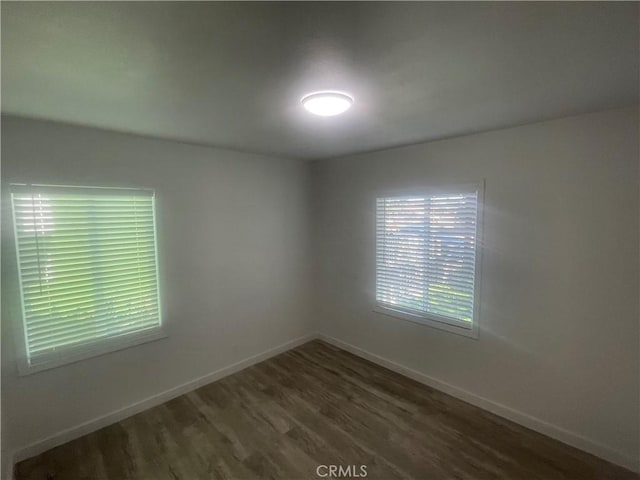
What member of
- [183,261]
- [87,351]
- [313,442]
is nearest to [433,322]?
[313,442]

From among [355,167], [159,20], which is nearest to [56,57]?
[159,20]

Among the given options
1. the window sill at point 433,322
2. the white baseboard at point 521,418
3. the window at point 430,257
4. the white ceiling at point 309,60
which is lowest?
the white baseboard at point 521,418

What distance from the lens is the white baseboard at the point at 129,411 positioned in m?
2.18

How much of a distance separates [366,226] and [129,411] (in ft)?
9.79

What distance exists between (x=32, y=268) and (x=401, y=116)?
2901 mm

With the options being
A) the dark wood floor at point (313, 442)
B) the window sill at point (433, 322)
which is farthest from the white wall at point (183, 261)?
the window sill at point (433, 322)

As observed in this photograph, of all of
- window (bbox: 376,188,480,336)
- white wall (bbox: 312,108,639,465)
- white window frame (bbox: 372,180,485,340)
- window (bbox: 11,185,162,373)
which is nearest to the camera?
white wall (bbox: 312,108,639,465)

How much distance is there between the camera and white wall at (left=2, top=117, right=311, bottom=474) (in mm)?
2115

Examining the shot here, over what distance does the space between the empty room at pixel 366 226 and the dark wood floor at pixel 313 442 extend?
0.02 m

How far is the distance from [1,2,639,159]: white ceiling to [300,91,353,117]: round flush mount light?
0.06 meters

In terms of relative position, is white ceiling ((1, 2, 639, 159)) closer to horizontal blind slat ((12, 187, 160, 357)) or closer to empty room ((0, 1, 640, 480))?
empty room ((0, 1, 640, 480))

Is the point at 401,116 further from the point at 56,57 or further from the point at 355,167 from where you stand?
the point at 56,57

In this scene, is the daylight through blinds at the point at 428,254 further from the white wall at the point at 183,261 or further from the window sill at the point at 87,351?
the window sill at the point at 87,351

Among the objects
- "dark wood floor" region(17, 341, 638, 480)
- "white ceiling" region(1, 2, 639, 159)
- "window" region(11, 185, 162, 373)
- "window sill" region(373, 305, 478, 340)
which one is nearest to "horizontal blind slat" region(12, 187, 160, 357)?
"window" region(11, 185, 162, 373)
